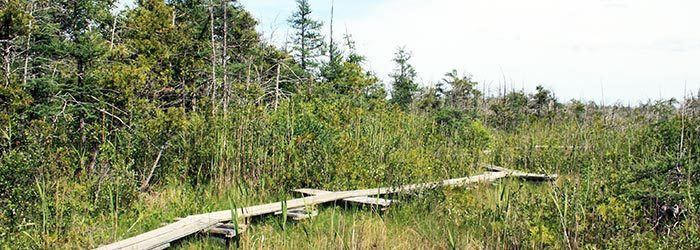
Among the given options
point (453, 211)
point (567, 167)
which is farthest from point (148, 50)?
point (567, 167)

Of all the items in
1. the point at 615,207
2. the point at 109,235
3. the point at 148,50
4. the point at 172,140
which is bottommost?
the point at 109,235

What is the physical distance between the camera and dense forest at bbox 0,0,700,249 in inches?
161

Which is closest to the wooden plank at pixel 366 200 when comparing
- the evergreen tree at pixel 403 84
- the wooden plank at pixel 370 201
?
the wooden plank at pixel 370 201

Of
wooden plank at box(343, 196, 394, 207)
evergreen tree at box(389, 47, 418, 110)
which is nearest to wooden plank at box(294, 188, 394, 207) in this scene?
Answer: wooden plank at box(343, 196, 394, 207)

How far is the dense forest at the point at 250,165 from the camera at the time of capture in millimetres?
4082

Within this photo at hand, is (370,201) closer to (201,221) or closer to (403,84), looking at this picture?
(201,221)

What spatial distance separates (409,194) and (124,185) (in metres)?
2.78

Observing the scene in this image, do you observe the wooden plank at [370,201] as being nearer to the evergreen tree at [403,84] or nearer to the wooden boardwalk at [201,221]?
the wooden boardwalk at [201,221]

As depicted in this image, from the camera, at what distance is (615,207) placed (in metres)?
3.94

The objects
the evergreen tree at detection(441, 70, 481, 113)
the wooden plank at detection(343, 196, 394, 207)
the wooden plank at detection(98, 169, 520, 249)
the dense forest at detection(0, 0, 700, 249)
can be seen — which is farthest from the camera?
the evergreen tree at detection(441, 70, 481, 113)

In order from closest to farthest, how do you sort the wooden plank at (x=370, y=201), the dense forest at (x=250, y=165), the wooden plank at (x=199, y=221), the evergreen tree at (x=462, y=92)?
1. the wooden plank at (x=199, y=221)
2. the dense forest at (x=250, y=165)
3. the wooden plank at (x=370, y=201)
4. the evergreen tree at (x=462, y=92)

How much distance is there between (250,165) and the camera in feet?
21.4

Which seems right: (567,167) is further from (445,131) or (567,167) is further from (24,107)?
(24,107)

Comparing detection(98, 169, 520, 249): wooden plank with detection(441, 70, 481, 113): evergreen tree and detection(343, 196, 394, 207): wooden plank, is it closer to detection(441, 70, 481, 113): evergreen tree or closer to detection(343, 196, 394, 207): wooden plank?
detection(343, 196, 394, 207): wooden plank
